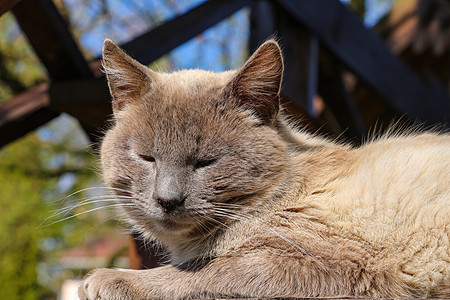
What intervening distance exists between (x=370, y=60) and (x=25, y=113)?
2.88 meters

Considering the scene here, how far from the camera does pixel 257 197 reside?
7.36 ft

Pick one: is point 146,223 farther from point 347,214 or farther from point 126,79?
point 347,214

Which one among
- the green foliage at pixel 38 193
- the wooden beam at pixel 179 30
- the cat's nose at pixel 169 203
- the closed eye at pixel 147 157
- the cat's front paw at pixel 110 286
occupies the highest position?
the wooden beam at pixel 179 30

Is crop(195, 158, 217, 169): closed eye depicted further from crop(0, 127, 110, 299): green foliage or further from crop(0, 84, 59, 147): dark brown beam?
crop(0, 127, 110, 299): green foliage

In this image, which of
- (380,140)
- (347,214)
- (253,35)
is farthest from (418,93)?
(347,214)

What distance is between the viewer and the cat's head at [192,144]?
6.99ft

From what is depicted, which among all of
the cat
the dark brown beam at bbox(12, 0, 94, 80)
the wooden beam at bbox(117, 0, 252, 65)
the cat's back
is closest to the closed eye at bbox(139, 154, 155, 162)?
the cat

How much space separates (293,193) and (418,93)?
3.09 meters

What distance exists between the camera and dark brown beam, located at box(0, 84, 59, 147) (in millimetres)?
3660

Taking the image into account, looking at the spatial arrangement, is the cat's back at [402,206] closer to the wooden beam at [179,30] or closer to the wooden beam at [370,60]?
the wooden beam at [179,30]

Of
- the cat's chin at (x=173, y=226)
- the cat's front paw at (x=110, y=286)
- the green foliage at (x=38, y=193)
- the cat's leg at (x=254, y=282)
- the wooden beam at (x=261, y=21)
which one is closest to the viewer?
the cat's leg at (x=254, y=282)

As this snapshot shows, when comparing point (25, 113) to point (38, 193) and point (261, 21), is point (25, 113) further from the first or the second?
point (38, 193)

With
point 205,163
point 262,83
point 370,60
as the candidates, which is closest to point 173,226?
point 205,163

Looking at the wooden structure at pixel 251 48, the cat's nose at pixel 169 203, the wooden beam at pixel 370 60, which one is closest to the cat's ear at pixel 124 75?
the cat's nose at pixel 169 203
